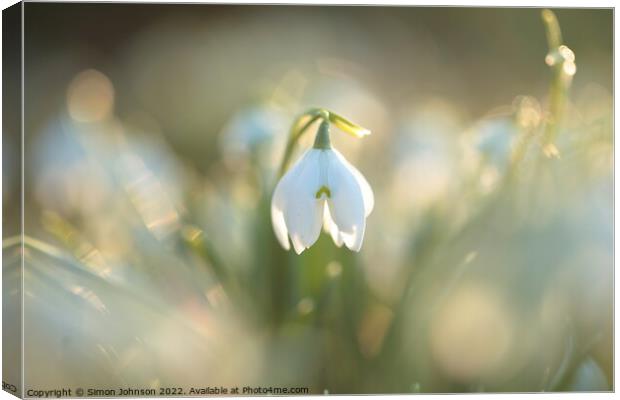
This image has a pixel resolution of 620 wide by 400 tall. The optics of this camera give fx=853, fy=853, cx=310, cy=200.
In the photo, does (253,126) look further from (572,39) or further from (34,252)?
(572,39)

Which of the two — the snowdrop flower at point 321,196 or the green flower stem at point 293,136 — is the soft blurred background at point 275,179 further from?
the snowdrop flower at point 321,196

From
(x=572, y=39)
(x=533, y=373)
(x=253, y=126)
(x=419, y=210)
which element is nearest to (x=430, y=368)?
(x=533, y=373)

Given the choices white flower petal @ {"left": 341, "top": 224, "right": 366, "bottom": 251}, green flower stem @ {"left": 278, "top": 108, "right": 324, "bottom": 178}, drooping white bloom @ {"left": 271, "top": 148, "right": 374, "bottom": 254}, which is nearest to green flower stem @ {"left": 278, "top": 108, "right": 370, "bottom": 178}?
green flower stem @ {"left": 278, "top": 108, "right": 324, "bottom": 178}

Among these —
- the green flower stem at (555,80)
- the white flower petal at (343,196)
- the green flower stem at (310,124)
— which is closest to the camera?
the white flower petal at (343,196)

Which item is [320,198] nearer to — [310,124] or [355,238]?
[355,238]

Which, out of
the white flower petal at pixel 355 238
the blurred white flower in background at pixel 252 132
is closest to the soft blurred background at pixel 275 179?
the blurred white flower in background at pixel 252 132

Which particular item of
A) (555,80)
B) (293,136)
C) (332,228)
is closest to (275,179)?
(293,136)
